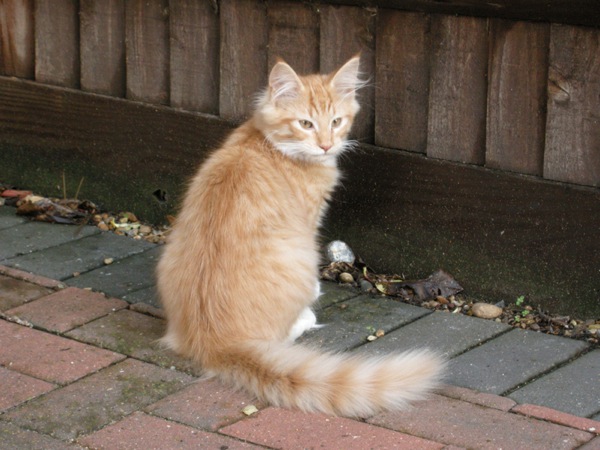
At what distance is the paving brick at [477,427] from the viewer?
3.08 m

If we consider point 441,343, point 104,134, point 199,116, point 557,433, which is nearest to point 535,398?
point 557,433

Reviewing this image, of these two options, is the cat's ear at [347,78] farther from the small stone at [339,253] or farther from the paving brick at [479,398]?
the paving brick at [479,398]

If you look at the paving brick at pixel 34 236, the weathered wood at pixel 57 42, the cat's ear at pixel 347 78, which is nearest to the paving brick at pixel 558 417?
the cat's ear at pixel 347 78

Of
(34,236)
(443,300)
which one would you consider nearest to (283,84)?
(443,300)

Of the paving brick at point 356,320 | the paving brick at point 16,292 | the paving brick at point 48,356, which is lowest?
the paving brick at point 48,356

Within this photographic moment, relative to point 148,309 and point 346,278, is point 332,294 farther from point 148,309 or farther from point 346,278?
point 148,309

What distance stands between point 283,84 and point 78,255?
131 centimetres

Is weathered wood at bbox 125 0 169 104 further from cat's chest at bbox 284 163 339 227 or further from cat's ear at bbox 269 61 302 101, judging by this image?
cat's chest at bbox 284 163 339 227

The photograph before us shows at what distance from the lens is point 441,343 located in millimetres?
3803

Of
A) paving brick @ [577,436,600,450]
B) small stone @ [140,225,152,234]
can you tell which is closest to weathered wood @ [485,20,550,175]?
paving brick @ [577,436,600,450]

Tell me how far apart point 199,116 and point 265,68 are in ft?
1.44

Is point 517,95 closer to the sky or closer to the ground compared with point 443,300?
closer to the sky

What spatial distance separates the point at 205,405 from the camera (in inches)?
131

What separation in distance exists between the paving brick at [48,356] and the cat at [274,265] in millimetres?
277
